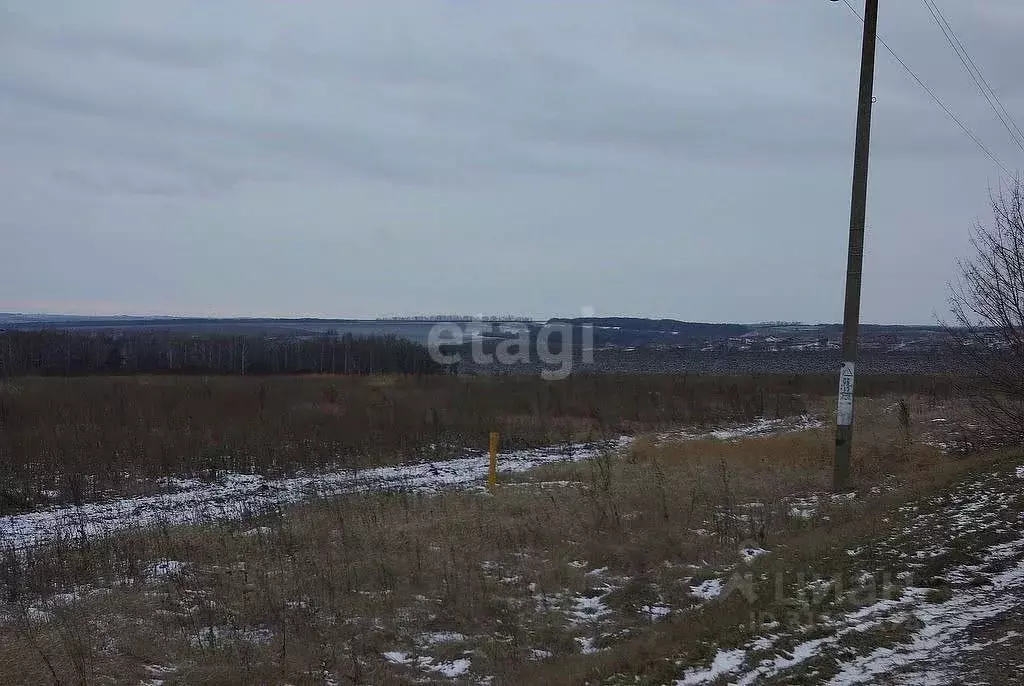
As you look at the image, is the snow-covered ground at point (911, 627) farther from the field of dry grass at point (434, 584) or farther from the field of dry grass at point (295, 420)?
the field of dry grass at point (295, 420)

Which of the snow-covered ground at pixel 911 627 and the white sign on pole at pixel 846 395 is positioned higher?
the white sign on pole at pixel 846 395

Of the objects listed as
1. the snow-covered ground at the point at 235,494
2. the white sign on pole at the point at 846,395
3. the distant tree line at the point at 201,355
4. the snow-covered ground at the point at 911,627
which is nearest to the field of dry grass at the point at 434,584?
the snow-covered ground at the point at 911,627

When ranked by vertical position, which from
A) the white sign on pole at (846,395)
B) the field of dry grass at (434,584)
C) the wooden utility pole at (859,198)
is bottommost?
the field of dry grass at (434,584)

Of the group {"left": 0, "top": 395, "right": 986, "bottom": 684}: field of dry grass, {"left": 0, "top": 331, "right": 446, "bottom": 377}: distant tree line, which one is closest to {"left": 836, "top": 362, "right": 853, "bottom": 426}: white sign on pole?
{"left": 0, "top": 395, "right": 986, "bottom": 684}: field of dry grass

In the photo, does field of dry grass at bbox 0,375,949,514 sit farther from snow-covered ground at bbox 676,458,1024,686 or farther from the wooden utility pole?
snow-covered ground at bbox 676,458,1024,686

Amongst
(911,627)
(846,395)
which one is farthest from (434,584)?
(846,395)

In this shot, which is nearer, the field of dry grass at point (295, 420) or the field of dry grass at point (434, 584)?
the field of dry grass at point (434, 584)

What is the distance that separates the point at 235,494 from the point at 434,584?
9.74 metres

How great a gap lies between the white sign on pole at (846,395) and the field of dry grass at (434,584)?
1154 millimetres

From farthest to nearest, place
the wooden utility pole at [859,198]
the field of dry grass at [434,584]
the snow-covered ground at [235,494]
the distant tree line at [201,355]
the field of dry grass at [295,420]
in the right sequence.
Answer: the distant tree line at [201,355] → the field of dry grass at [295,420] → the snow-covered ground at [235,494] → the wooden utility pole at [859,198] → the field of dry grass at [434,584]

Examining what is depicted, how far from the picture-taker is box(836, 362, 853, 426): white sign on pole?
37.0 ft

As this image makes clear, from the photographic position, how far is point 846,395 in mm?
11336

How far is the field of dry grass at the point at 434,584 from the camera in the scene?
6336 mm

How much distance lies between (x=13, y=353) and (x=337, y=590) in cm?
5989
